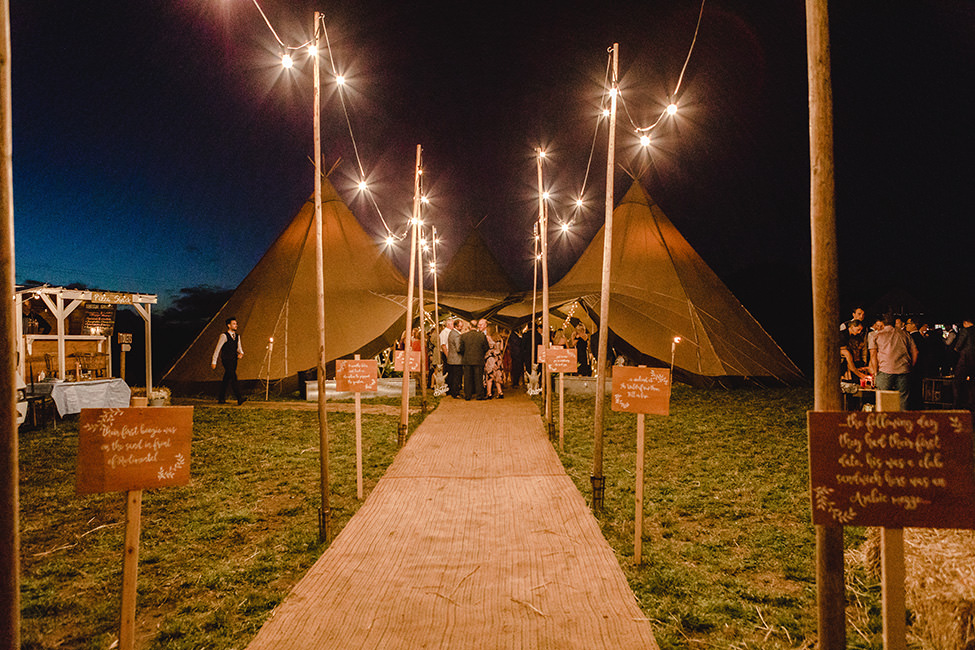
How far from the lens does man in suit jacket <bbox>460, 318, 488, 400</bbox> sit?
36.2 ft

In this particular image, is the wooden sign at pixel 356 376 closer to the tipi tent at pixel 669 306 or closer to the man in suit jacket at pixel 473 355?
the man in suit jacket at pixel 473 355

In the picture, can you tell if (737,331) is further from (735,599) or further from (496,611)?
(496,611)

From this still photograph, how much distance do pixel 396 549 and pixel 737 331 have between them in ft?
38.1

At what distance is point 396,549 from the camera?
3.56 m

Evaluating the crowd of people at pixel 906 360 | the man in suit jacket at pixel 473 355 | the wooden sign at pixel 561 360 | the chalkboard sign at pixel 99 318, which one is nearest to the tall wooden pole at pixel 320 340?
the wooden sign at pixel 561 360

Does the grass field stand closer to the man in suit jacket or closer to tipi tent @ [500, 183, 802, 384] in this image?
the man in suit jacket

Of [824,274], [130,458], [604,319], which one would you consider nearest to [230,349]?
[604,319]

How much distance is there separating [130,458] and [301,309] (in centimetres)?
1041

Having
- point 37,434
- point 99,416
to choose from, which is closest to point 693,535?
point 99,416

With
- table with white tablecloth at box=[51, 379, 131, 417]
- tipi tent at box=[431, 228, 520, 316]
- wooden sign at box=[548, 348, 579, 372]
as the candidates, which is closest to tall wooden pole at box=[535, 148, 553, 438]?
wooden sign at box=[548, 348, 579, 372]

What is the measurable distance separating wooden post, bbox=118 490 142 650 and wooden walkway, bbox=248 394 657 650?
22.8 inches

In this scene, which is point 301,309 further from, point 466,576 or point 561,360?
point 466,576

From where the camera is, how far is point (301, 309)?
39.8 ft

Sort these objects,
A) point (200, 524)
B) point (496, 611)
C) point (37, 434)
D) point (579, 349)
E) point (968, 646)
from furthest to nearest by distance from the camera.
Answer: point (579, 349) < point (37, 434) < point (200, 524) < point (496, 611) < point (968, 646)
